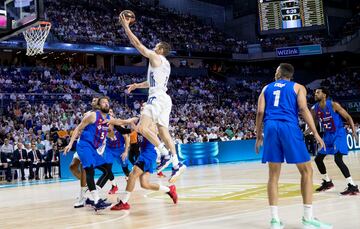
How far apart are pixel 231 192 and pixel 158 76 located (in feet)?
10.5

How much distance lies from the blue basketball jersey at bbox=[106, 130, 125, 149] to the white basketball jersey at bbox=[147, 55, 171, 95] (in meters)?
3.29

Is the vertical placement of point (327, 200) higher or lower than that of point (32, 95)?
lower

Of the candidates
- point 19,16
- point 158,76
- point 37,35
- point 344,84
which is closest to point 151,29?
point 344,84

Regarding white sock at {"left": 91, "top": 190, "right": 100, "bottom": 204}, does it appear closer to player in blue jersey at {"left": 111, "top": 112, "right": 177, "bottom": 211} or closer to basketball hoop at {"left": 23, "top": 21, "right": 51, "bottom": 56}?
player in blue jersey at {"left": 111, "top": 112, "right": 177, "bottom": 211}

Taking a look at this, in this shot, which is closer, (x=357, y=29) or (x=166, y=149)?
(x=166, y=149)

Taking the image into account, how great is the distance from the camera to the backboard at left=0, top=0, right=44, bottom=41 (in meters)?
9.16

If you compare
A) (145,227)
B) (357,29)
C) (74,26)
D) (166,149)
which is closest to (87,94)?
(74,26)

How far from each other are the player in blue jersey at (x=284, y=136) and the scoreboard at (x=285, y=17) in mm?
18648

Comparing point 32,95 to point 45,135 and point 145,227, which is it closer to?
point 45,135

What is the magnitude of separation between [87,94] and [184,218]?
19.1 m

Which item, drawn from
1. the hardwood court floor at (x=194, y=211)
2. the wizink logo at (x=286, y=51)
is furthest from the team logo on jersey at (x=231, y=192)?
the wizink logo at (x=286, y=51)

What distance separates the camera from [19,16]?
9.52m

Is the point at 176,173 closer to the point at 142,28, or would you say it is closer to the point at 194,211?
the point at 194,211

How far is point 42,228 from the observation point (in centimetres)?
637
